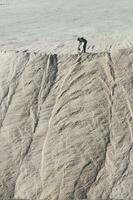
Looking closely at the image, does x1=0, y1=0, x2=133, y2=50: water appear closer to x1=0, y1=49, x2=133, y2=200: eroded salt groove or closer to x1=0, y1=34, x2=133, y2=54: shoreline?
x1=0, y1=34, x2=133, y2=54: shoreline

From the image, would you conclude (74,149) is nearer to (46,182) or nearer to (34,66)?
(46,182)

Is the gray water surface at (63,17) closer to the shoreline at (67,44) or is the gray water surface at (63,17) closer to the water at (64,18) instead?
the water at (64,18)

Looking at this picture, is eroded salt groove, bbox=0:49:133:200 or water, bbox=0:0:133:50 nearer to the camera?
eroded salt groove, bbox=0:49:133:200

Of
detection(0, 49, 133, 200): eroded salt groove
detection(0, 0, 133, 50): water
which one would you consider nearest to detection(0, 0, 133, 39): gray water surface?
detection(0, 0, 133, 50): water

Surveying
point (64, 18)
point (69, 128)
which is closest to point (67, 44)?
point (69, 128)

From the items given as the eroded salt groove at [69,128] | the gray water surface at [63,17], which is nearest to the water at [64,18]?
the gray water surface at [63,17]

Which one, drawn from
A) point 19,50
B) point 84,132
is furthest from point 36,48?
point 84,132

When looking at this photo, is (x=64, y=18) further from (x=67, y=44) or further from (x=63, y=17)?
(x=67, y=44)
